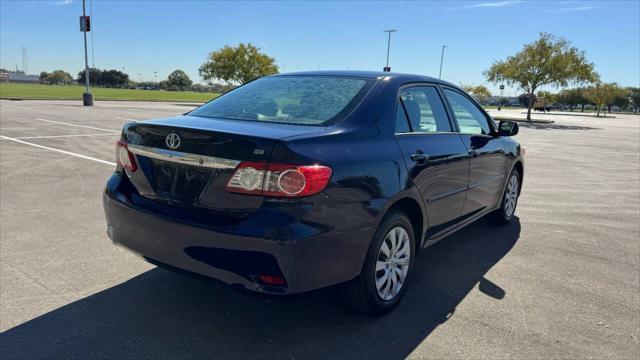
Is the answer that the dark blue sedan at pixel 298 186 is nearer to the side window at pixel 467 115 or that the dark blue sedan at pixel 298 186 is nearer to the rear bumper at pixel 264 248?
the rear bumper at pixel 264 248

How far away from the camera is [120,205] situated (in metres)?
3.02

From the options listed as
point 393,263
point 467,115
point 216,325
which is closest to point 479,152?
point 467,115

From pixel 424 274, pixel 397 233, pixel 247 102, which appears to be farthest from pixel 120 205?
pixel 424 274

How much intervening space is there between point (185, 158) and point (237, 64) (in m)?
49.5

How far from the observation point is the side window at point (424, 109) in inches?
139

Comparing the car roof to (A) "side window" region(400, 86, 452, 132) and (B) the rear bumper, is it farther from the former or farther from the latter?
(B) the rear bumper

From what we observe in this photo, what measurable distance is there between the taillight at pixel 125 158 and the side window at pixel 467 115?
2682 millimetres

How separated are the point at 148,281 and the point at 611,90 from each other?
6533cm

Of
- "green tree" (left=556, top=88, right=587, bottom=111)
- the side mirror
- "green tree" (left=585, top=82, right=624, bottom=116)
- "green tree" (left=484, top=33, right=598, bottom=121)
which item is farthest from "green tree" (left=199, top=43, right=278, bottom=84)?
"green tree" (left=556, top=88, right=587, bottom=111)

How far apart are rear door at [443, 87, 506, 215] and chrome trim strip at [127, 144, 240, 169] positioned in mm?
2361

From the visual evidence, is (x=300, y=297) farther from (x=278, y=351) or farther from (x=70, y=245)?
(x=70, y=245)

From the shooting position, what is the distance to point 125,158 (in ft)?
10.3

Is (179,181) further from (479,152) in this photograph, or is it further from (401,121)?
(479,152)

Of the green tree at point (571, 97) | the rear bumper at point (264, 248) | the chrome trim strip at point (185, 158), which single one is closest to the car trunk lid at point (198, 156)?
the chrome trim strip at point (185, 158)
